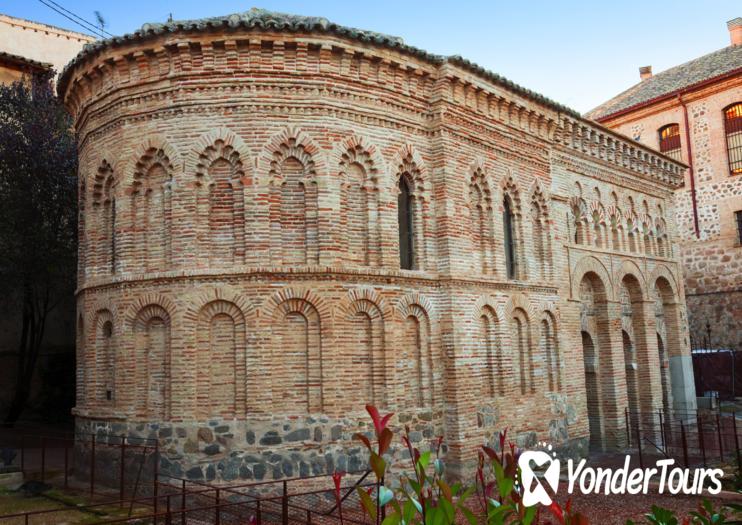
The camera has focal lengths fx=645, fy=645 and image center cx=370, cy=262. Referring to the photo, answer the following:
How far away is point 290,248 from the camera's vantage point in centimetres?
1055

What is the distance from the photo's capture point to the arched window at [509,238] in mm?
13586

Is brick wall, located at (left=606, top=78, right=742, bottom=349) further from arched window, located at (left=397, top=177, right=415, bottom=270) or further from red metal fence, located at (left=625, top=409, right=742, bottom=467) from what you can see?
arched window, located at (left=397, top=177, right=415, bottom=270)

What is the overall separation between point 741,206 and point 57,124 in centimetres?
2346

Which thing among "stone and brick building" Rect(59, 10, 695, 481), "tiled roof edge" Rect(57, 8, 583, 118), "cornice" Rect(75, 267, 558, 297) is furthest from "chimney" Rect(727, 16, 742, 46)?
"cornice" Rect(75, 267, 558, 297)

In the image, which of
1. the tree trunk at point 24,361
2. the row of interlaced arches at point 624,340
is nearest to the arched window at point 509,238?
the row of interlaced arches at point 624,340

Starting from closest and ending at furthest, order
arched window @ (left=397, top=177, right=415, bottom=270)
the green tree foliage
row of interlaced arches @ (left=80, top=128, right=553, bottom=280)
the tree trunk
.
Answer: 1. row of interlaced arches @ (left=80, top=128, right=553, bottom=280)
2. arched window @ (left=397, top=177, right=415, bottom=270)
3. the green tree foliage
4. the tree trunk

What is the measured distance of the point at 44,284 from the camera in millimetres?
17094

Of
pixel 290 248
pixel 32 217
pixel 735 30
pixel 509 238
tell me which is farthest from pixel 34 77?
pixel 735 30

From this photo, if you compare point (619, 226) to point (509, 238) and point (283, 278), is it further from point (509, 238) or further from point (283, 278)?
point (283, 278)

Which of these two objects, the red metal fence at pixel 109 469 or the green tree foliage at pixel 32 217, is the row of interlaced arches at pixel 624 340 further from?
the green tree foliage at pixel 32 217

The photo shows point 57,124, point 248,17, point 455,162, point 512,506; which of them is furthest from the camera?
point 57,124

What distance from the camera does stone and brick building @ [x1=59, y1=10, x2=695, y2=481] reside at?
402 inches

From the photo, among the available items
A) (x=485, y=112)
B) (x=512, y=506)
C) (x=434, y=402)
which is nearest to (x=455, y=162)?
(x=485, y=112)

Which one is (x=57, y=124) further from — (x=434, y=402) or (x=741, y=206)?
(x=741, y=206)
